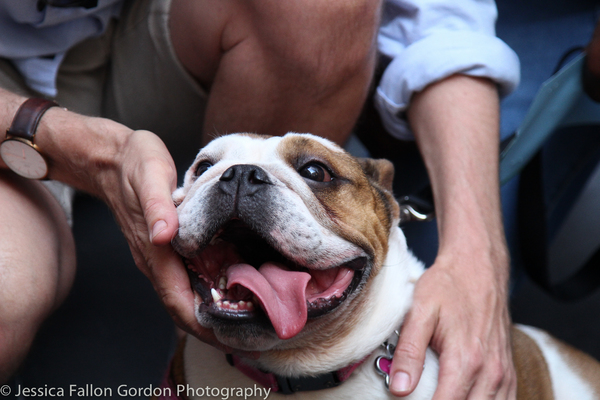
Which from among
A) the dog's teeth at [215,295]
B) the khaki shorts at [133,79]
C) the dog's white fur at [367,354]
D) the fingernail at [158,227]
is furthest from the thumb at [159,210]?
the khaki shorts at [133,79]

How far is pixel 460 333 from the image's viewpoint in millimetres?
1891

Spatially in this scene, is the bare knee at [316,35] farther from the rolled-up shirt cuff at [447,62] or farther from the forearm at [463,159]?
the forearm at [463,159]

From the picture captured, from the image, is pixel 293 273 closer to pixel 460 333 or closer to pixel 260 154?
pixel 260 154

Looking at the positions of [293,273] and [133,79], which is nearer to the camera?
[293,273]

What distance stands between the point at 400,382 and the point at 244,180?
34.6 inches

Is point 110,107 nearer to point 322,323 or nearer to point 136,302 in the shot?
point 136,302

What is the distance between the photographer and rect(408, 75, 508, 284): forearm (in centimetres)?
224

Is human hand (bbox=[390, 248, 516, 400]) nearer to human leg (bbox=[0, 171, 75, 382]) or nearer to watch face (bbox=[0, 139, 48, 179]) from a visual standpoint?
human leg (bbox=[0, 171, 75, 382])

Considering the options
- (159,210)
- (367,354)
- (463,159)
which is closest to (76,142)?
(159,210)

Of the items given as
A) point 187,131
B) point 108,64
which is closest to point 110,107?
point 108,64

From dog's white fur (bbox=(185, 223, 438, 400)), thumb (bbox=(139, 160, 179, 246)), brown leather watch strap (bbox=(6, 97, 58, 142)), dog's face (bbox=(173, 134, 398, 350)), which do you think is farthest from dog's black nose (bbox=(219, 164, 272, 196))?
brown leather watch strap (bbox=(6, 97, 58, 142))

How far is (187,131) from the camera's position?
2.88 metres

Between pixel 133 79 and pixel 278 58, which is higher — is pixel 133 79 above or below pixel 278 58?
below

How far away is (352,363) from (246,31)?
1520mm
